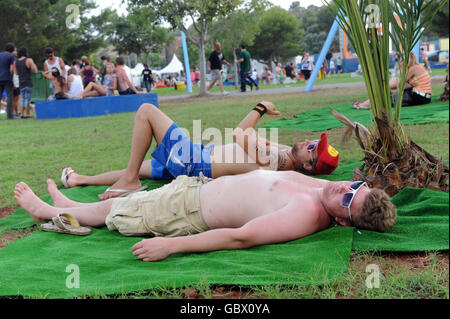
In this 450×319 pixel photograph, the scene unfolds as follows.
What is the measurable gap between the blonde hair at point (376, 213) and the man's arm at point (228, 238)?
1.22 feet

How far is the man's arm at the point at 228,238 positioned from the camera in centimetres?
263

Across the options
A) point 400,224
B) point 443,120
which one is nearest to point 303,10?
point 443,120

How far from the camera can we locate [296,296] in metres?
2.09

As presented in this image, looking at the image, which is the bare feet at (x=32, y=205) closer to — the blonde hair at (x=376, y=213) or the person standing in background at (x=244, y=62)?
the blonde hair at (x=376, y=213)

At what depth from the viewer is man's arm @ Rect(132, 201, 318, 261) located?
104 inches

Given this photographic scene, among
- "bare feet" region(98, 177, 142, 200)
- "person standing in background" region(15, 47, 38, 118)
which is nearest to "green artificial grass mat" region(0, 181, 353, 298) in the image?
"bare feet" region(98, 177, 142, 200)

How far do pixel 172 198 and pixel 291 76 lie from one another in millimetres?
29864

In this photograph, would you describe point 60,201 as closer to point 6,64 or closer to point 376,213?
point 376,213

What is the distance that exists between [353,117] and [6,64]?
9.48 meters

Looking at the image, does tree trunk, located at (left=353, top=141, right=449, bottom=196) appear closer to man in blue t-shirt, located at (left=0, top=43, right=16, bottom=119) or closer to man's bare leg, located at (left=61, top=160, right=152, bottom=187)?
man's bare leg, located at (left=61, top=160, right=152, bottom=187)

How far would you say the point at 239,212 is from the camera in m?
2.88

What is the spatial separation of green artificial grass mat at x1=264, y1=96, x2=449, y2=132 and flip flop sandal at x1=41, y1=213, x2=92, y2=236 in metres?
4.67

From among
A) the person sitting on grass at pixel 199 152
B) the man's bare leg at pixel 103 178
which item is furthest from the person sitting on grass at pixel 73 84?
the person sitting on grass at pixel 199 152
